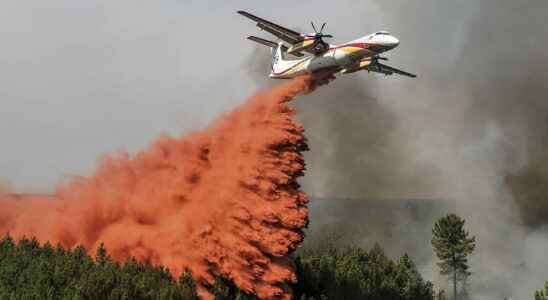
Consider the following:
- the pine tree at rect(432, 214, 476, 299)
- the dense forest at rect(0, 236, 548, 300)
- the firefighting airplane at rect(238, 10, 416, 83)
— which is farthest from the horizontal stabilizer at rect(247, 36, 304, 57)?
the pine tree at rect(432, 214, 476, 299)

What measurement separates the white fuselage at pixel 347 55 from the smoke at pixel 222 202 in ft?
4.93

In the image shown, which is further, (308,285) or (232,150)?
(308,285)

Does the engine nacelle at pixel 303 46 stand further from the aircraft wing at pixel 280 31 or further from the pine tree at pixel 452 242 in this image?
the pine tree at pixel 452 242

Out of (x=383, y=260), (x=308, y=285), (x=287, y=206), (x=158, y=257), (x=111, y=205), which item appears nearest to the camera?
(x=287, y=206)

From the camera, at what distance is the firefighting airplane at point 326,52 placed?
54281mm

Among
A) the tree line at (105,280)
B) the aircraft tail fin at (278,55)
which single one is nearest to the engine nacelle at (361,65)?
the aircraft tail fin at (278,55)

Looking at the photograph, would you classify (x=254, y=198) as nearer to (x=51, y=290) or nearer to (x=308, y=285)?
(x=51, y=290)

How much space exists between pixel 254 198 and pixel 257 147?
12.8 feet

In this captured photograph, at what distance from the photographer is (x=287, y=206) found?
5006 cm

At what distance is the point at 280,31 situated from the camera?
58.0 m

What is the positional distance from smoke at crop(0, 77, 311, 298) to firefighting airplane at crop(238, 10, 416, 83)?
175 centimetres

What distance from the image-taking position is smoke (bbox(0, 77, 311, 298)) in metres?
50.1

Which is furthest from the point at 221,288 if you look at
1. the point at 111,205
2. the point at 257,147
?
the point at 111,205

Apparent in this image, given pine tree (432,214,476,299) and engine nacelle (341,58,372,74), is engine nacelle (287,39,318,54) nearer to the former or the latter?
engine nacelle (341,58,372,74)
